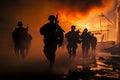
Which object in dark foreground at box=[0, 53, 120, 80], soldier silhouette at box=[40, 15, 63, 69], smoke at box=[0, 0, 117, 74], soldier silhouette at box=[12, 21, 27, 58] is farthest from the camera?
smoke at box=[0, 0, 117, 74]

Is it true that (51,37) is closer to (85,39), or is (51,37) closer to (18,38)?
(18,38)

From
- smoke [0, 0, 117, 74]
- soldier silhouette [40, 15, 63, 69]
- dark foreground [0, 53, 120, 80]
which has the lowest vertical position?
dark foreground [0, 53, 120, 80]

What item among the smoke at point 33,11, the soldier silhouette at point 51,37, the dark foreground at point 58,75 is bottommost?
the dark foreground at point 58,75

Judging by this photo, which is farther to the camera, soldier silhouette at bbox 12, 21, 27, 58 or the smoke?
the smoke

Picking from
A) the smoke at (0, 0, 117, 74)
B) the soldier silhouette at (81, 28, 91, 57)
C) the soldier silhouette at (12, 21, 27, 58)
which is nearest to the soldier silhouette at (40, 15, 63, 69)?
the soldier silhouette at (12, 21, 27, 58)

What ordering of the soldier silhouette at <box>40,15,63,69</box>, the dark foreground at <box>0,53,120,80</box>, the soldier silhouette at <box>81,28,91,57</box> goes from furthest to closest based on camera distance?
the soldier silhouette at <box>81,28,91,57</box> < the soldier silhouette at <box>40,15,63,69</box> < the dark foreground at <box>0,53,120,80</box>

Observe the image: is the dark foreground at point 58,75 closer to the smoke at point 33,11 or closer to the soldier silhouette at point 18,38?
the soldier silhouette at point 18,38

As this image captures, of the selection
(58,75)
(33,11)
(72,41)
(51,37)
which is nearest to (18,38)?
(51,37)

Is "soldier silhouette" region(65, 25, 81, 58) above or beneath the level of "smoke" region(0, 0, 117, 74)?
beneath

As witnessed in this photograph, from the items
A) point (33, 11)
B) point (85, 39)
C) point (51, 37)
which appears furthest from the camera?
point (33, 11)

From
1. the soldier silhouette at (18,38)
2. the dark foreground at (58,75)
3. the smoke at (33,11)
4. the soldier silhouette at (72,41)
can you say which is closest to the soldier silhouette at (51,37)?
the dark foreground at (58,75)

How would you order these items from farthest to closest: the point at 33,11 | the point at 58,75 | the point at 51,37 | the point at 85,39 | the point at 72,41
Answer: the point at 33,11
the point at 85,39
the point at 72,41
the point at 51,37
the point at 58,75

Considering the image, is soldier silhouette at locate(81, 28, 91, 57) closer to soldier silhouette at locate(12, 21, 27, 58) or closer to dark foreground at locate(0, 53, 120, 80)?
soldier silhouette at locate(12, 21, 27, 58)

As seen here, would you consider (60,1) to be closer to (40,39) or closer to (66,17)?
(66,17)
